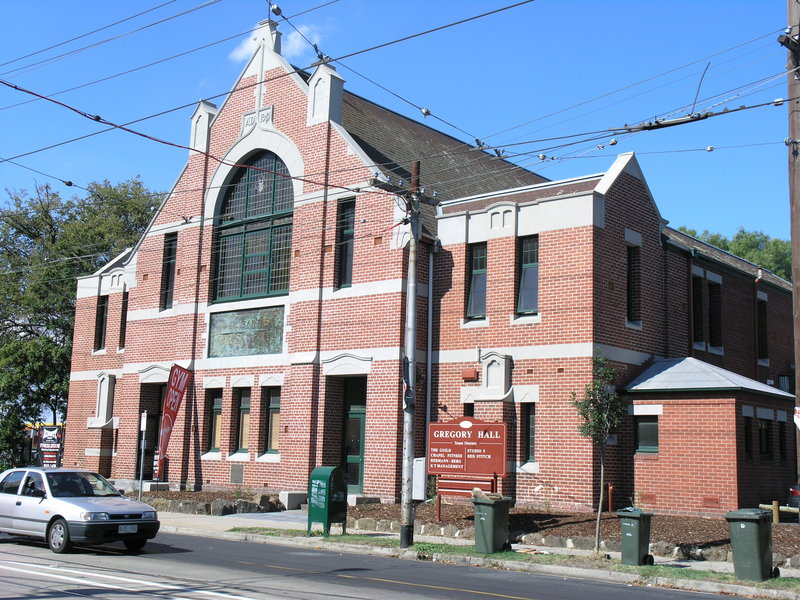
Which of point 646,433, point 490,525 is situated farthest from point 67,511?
point 646,433

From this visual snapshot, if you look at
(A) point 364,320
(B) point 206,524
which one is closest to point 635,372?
(A) point 364,320

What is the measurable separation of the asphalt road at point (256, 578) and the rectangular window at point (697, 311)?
46.7ft

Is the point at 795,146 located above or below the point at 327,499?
above

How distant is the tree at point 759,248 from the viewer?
5825 centimetres

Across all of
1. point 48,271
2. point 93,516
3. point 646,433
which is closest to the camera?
point 93,516

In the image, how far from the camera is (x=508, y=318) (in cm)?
2289

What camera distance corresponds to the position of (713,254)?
29.2 meters

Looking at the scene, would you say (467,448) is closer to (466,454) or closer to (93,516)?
(466,454)

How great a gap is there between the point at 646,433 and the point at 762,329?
10.9 m

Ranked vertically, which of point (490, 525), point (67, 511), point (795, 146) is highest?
point (795, 146)

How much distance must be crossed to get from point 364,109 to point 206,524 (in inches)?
569

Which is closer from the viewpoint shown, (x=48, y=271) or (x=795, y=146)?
(x=795, y=146)

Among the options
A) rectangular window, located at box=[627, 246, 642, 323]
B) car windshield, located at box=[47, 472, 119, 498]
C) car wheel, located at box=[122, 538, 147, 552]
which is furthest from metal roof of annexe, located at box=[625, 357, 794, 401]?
car windshield, located at box=[47, 472, 119, 498]

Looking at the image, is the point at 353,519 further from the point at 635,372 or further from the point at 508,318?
the point at 635,372
